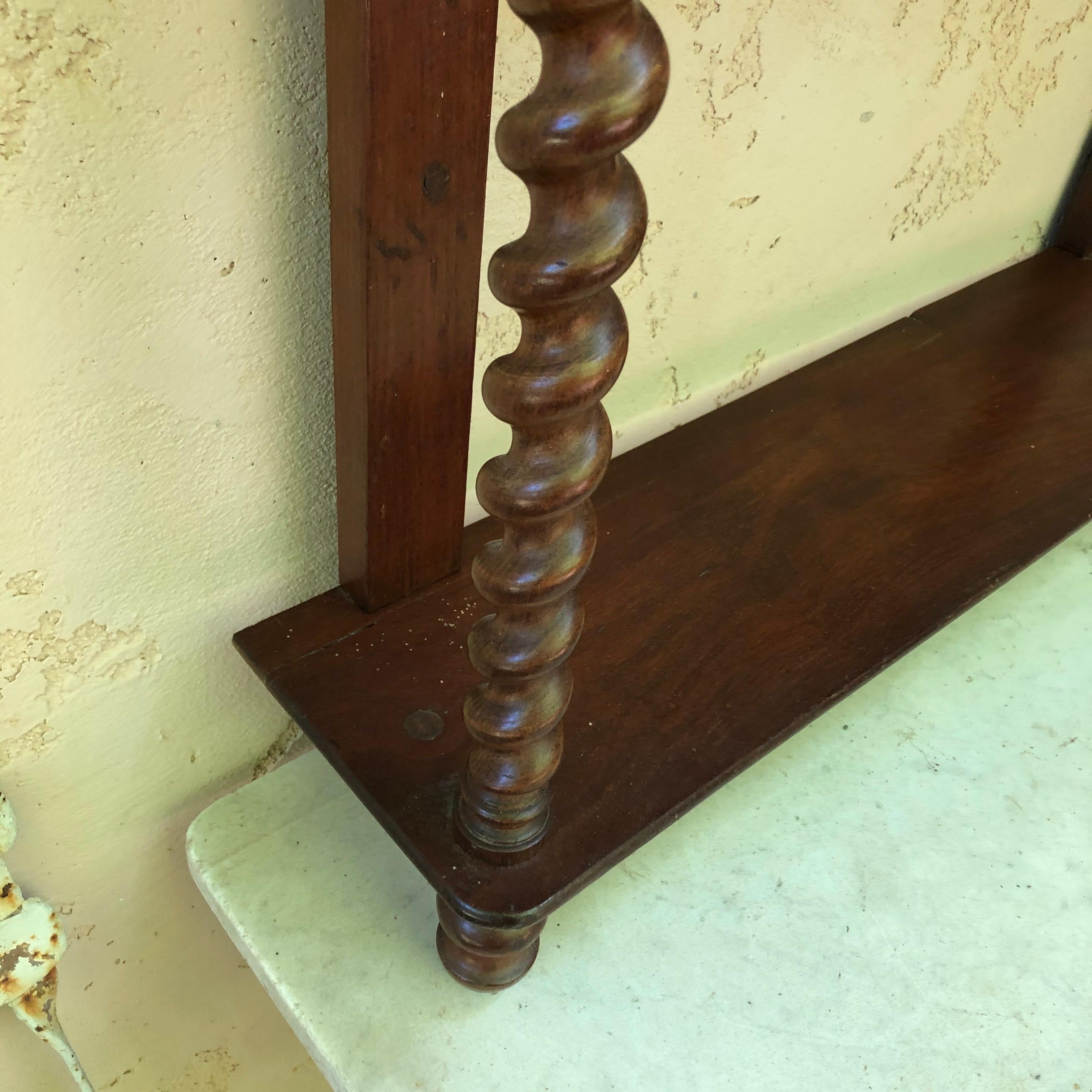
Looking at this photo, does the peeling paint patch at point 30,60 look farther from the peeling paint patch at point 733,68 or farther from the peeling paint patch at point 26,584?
the peeling paint patch at point 733,68

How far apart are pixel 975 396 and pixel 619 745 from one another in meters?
0.65

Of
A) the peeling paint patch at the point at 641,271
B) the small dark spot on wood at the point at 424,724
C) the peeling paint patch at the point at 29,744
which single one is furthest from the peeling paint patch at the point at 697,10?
the peeling paint patch at the point at 29,744

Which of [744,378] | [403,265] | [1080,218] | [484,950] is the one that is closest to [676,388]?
[744,378]

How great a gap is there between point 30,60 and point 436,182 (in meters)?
0.21

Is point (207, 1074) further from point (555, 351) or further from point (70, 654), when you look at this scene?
point (555, 351)

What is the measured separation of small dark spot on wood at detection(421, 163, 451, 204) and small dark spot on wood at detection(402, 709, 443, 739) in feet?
1.11

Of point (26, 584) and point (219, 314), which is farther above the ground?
point (219, 314)

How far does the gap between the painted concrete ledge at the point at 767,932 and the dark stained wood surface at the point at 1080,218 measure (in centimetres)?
76

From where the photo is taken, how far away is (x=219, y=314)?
615mm

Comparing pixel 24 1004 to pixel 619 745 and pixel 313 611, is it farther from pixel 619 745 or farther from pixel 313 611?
pixel 619 745

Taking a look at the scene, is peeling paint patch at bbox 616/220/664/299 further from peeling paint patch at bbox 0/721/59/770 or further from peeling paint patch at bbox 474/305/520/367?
peeling paint patch at bbox 0/721/59/770

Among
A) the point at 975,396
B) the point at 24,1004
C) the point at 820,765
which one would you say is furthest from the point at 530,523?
the point at 975,396

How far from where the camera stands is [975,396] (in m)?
1.09

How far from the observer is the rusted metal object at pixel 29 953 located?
707mm
